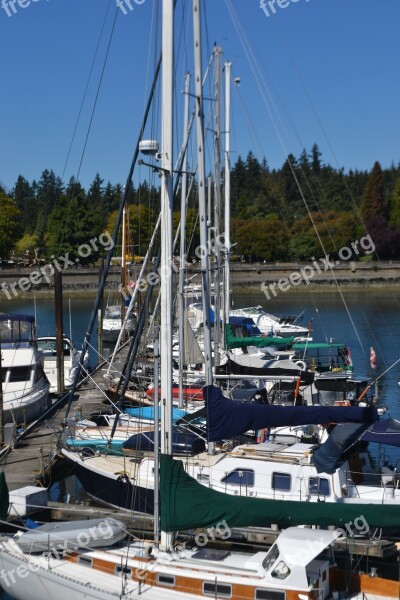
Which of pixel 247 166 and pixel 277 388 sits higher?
pixel 247 166

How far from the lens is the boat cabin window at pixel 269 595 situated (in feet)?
50.0

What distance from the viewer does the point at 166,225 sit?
645 inches

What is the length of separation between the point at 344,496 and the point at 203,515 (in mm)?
4783

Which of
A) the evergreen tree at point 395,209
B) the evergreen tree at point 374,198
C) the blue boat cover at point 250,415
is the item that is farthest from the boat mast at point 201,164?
the evergreen tree at point 374,198

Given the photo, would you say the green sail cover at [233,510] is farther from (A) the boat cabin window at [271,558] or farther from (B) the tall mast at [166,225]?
(A) the boat cabin window at [271,558]

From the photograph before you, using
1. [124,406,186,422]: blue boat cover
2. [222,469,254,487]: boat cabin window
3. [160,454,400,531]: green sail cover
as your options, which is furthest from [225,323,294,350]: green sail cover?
[160,454,400,531]: green sail cover

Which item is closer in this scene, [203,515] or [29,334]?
[203,515]

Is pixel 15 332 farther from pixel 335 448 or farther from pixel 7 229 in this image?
pixel 7 229

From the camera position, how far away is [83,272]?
12319 centimetres

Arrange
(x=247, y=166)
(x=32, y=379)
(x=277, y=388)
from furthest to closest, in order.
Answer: (x=247, y=166)
(x=32, y=379)
(x=277, y=388)

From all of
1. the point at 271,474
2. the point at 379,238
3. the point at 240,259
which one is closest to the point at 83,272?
the point at 240,259

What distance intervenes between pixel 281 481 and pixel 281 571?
515 centimetres

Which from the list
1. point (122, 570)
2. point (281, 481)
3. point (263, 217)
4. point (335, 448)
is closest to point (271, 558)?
point (122, 570)

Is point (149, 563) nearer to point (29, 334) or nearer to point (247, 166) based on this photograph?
point (29, 334)
